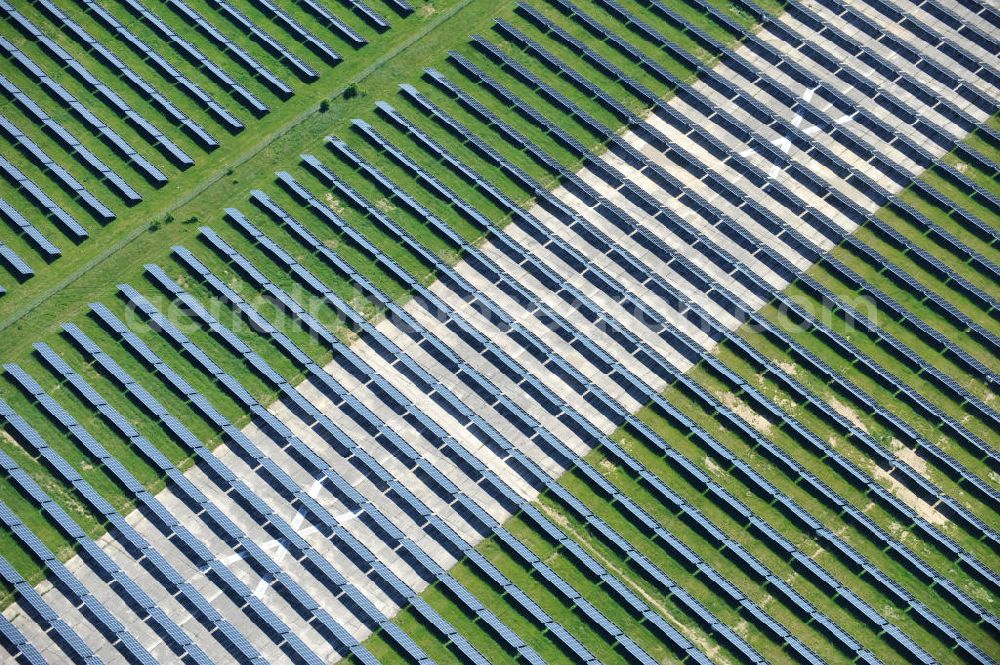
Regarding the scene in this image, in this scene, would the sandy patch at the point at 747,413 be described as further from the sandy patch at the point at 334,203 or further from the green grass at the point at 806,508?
the sandy patch at the point at 334,203

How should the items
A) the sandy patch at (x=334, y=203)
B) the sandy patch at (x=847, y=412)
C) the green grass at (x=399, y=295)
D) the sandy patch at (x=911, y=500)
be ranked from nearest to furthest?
the green grass at (x=399, y=295) → the sandy patch at (x=911, y=500) → the sandy patch at (x=847, y=412) → the sandy patch at (x=334, y=203)

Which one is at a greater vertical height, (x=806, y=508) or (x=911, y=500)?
(x=806, y=508)

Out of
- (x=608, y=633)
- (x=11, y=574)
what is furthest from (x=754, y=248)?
(x=11, y=574)

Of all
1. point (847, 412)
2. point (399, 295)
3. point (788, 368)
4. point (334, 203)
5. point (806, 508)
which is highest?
point (334, 203)

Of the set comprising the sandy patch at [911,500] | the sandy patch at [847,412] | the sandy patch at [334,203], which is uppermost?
the sandy patch at [334,203]

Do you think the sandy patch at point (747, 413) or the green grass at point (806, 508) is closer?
the green grass at point (806, 508)

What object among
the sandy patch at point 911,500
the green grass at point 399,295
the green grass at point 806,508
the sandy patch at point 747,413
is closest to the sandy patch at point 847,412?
the green grass at point 399,295

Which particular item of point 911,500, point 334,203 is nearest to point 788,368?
point 911,500

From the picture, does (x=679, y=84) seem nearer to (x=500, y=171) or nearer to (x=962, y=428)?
(x=500, y=171)

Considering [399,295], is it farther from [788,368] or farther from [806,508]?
[806,508]

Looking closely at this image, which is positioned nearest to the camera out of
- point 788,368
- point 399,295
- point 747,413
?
point 747,413

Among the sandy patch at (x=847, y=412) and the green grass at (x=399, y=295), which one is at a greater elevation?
the green grass at (x=399, y=295)
